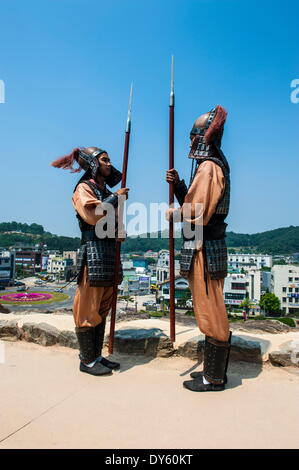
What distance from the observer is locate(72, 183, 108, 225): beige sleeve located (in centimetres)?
334

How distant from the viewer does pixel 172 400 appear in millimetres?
2703

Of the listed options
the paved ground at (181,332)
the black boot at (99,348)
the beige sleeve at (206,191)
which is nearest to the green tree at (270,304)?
the paved ground at (181,332)

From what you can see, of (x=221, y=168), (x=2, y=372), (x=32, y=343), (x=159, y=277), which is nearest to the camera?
(x=221, y=168)

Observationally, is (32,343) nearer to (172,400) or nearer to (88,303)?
(88,303)

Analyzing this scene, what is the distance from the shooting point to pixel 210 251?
3.03 meters

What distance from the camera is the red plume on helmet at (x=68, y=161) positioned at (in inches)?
151

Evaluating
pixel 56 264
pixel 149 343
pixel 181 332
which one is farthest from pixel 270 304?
pixel 56 264

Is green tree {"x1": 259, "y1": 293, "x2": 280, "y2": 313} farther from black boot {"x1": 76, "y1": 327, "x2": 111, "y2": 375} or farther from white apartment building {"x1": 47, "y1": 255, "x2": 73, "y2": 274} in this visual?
white apartment building {"x1": 47, "y1": 255, "x2": 73, "y2": 274}

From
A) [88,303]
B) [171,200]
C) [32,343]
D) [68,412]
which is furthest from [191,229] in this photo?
[32,343]

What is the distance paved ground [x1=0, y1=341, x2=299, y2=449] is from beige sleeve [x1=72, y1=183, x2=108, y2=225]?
66.4 inches

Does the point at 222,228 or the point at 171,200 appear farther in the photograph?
the point at 171,200

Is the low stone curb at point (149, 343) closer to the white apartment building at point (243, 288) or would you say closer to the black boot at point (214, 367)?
the black boot at point (214, 367)
